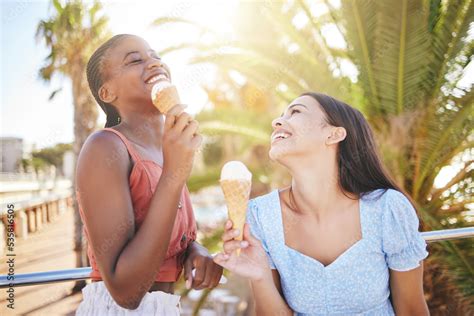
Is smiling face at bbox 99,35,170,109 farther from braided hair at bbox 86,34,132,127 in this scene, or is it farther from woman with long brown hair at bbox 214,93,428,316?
woman with long brown hair at bbox 214,93,428,316

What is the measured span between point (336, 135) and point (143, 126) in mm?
1062

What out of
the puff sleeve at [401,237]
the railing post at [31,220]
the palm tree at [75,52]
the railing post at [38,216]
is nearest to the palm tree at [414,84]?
the puff sleeve at [401,237]

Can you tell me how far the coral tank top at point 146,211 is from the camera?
1419 millimetres

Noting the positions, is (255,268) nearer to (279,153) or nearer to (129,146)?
(279,153)

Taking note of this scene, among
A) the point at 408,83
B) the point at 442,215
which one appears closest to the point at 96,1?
the point at 408,83

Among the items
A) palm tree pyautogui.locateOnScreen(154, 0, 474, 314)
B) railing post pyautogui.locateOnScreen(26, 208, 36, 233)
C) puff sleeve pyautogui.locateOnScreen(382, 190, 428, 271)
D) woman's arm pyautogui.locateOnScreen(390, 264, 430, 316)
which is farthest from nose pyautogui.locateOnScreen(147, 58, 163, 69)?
railing post pyautogui.locateOnScreen(26, 208, 36, 233)

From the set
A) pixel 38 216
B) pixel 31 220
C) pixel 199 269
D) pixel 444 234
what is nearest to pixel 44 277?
pixel 199 269

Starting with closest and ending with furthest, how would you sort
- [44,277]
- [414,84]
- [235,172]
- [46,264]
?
[235,172], [44,277], [414,84], [46,264]

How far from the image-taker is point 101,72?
5.30ft

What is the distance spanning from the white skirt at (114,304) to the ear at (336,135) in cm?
114

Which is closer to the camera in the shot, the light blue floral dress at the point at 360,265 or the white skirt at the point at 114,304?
the white skirt at the point at 114,304

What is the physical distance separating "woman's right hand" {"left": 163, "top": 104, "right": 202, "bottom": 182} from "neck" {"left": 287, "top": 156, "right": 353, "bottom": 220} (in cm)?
92

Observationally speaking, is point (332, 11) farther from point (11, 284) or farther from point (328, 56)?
point (11, 284)

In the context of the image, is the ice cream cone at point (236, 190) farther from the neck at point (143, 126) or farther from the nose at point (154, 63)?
the nose at point (154, 63)
